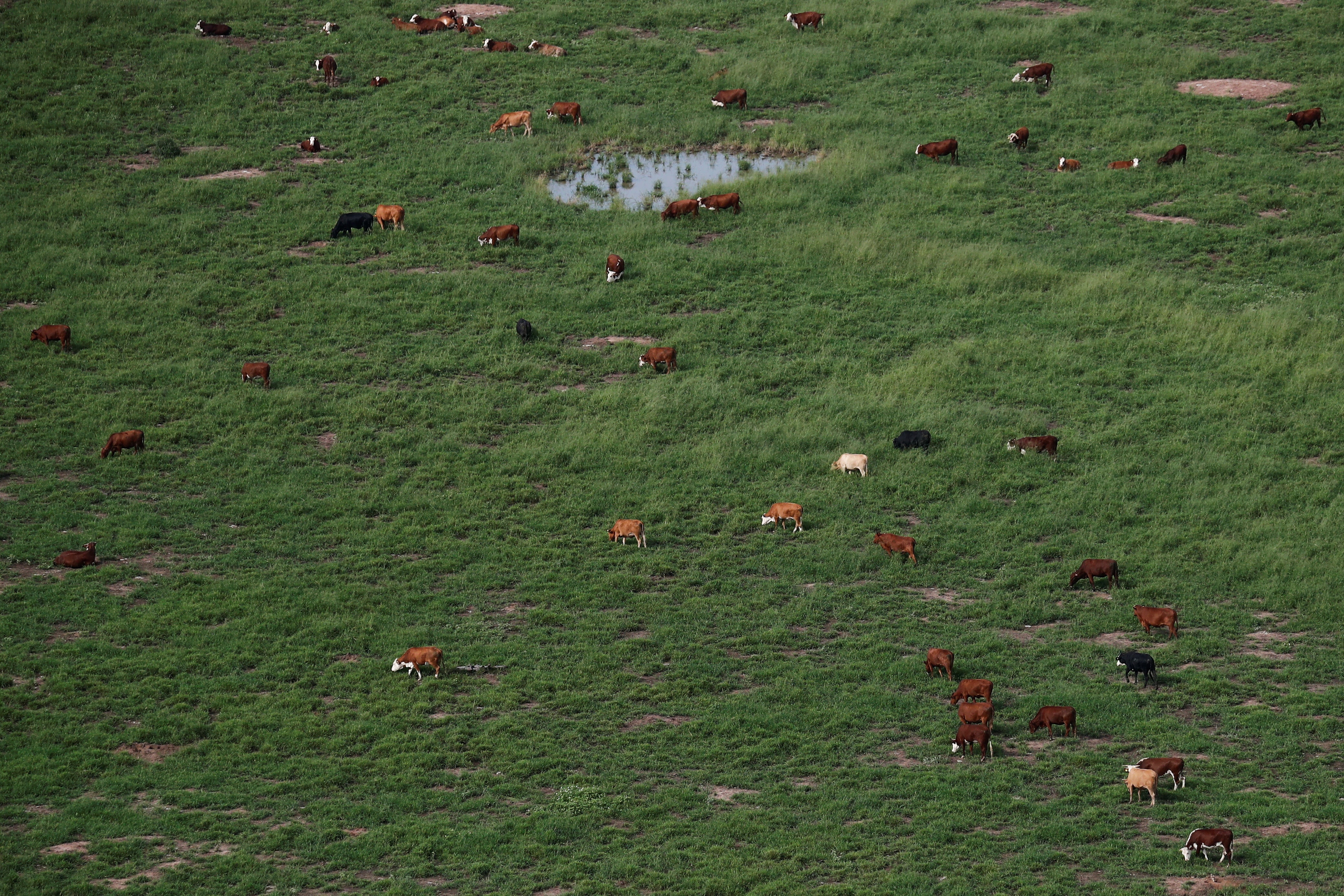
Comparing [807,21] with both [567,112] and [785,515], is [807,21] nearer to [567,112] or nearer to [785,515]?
[567,112]

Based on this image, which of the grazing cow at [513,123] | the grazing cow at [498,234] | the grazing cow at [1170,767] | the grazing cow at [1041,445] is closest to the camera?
the grazing cow at [1170,767]

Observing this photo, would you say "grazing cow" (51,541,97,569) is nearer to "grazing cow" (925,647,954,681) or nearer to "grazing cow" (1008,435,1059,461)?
"grazing cow" (925,647,954,681)

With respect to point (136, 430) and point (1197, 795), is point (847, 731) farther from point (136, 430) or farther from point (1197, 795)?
point (136, 430)

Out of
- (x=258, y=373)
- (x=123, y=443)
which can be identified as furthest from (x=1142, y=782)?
(x=258, y=373)

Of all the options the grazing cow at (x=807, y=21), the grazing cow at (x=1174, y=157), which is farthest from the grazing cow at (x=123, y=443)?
the grazing cow at (x=807, y=21)

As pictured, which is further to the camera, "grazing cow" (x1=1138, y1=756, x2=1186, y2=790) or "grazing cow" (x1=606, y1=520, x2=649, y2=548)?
"grazing cow" (x1=606, y1=520, x2=649, y2=548)

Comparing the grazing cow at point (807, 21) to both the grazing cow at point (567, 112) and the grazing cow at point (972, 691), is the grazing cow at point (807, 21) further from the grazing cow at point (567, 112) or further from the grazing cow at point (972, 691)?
the grazing cow at point (972, 691)

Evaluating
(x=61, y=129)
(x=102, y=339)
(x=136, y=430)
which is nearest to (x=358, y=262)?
(x=102, y=339)

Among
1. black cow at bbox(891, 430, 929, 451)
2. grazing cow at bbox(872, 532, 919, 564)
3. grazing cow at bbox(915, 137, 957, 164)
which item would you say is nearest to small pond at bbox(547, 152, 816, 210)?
grazing cow at bbox(915, 137, 957, 164)
